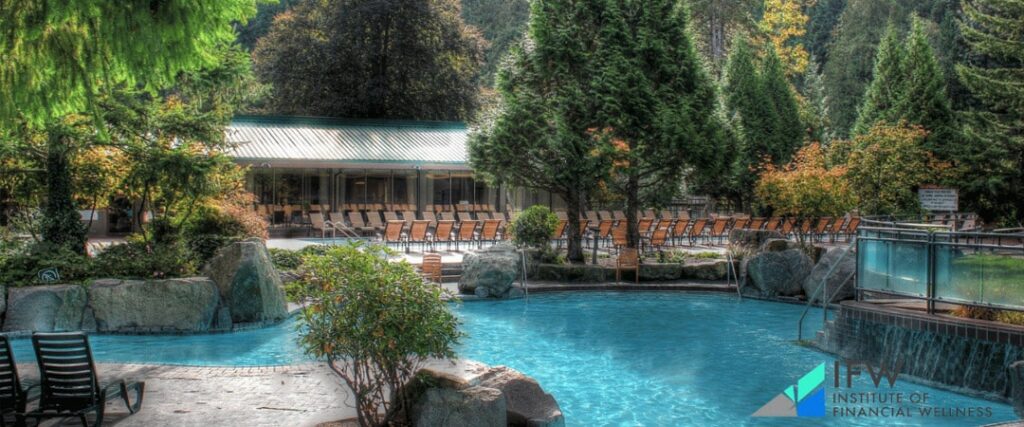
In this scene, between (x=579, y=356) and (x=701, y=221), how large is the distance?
1332 centimetres

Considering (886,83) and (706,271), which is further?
(886,83)

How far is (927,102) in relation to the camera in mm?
28250

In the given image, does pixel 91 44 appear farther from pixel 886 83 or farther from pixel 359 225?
pixel 886 83

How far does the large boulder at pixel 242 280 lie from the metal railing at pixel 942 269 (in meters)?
7.99

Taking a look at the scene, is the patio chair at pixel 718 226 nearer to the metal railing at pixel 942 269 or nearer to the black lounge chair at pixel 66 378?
the metal railing at pixel 942 269

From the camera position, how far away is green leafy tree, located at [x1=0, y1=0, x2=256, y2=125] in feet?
19.4

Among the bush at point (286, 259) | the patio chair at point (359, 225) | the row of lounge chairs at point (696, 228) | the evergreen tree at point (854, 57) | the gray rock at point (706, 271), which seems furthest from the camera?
the evergreen tree at point (854, 57)

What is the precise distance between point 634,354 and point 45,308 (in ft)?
24.8

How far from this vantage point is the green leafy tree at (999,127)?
25250mm

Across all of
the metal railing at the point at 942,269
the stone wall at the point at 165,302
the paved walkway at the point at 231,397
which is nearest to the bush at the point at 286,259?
the stone wall at the point at 165,302

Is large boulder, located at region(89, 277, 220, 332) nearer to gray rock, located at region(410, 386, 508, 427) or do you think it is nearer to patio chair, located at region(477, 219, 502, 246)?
gray rock, located at region(410, 386, 508, 427)

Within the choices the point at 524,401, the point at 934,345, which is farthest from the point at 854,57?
the point at 524,401

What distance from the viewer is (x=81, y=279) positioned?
1183 cm

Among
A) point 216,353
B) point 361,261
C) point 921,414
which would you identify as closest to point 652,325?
point 921,414
